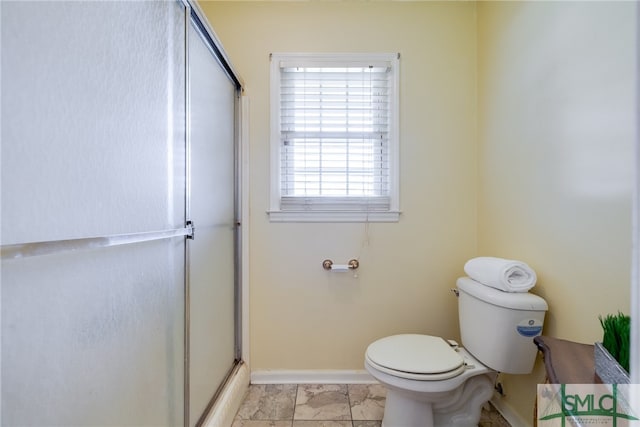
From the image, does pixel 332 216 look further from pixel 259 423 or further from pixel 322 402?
pixel 259 423

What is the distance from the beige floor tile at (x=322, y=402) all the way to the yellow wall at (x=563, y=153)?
2.80 ft

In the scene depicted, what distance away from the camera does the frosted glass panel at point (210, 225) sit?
3.75 feet

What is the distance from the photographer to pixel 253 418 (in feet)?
4.71

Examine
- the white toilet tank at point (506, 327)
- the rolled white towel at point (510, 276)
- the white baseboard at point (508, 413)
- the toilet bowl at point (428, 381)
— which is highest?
the rolled white towel at point (510, 276)

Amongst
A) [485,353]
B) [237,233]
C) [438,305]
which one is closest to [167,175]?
[237,233]

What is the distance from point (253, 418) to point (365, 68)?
2054 mm

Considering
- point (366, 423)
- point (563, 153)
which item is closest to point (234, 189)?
point (366, 423)

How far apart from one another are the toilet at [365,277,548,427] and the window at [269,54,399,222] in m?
0.75

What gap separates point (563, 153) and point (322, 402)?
164cm

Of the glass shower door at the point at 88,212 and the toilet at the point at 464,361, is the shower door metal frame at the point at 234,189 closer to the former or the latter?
the glass shower door at the point at 88,212

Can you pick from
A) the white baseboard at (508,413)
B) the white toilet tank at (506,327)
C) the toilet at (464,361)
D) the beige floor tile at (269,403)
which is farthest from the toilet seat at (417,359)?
the beige floor tile at (269,403)

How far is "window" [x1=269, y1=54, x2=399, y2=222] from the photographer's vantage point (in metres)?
1.74

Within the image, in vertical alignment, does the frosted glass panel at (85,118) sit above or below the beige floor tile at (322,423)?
above

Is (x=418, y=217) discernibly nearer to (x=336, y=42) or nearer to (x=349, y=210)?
(x=349, y=210)
